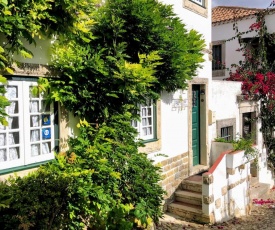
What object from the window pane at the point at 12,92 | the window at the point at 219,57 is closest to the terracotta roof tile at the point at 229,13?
the window at the point at 219,57

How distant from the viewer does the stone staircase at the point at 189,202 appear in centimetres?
721

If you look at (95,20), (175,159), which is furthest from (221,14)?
(95,20)

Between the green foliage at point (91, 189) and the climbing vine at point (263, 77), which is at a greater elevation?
the climbing vine at point (263, 77)

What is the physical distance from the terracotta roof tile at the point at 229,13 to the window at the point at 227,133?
6248mm

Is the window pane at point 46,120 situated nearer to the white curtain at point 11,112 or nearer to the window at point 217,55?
the white curtain at point 11,112

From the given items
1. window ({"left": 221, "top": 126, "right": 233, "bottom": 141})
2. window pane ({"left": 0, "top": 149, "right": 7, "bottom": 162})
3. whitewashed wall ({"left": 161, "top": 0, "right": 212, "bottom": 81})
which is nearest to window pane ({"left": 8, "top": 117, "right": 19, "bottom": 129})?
window pane ({"left": 0, "top": 149, "right": 7, "bottom": 162})

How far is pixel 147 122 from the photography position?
7.19m

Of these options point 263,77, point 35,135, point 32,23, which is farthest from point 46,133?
point 263,77

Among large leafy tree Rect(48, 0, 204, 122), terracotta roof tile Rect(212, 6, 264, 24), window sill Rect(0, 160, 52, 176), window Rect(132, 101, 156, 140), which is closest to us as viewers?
window sill Rect(0, 160, 52, 176)

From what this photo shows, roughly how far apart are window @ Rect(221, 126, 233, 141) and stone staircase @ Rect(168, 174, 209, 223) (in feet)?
8.70

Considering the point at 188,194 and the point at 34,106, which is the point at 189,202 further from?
the point at 34,106

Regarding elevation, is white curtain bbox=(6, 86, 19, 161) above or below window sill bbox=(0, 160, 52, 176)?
above

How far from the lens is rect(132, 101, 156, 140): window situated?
23.0ft

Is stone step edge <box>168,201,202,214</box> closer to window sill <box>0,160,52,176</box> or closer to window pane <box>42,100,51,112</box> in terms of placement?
window sill <box>0,160,52,176</box>
